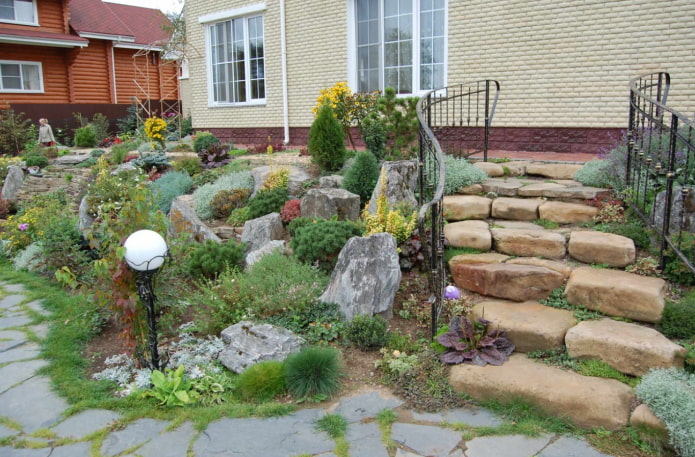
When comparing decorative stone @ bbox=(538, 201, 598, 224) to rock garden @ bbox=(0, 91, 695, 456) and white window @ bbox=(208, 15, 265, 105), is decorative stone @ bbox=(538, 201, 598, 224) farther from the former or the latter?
white window @ bbox=(208, 15, 265, 105)

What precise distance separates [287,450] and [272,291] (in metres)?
1.85

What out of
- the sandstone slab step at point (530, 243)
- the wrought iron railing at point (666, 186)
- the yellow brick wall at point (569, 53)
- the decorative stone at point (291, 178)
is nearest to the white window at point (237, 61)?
the yellow brick wall at point (569, 53)

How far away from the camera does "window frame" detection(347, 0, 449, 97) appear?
9592 mm

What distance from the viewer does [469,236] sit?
5094 millimetres

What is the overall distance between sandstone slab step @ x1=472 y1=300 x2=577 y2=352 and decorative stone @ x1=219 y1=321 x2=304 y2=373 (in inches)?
57.4

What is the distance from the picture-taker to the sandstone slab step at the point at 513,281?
14.2 feet

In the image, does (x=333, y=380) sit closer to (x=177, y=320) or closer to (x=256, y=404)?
(x=256, y=404)

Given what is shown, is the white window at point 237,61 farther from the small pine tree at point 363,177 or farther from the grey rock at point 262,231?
the grey rock at point 262,231

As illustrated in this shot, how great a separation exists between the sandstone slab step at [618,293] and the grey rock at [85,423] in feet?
11.1

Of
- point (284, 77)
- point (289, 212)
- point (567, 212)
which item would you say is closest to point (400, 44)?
point (284, 77)

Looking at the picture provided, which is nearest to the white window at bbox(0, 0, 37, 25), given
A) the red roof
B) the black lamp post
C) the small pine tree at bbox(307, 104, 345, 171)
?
the red roof

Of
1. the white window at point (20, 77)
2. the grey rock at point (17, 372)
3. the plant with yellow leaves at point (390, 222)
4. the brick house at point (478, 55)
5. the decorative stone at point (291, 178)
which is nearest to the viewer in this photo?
the grey rock at point (17, 372)

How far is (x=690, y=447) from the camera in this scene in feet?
9.10

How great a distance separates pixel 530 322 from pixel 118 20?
24316 millimetres
